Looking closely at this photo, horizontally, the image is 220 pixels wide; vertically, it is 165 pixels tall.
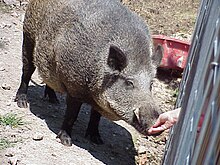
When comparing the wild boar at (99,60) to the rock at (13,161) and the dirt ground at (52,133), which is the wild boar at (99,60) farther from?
the rock at (13,161)

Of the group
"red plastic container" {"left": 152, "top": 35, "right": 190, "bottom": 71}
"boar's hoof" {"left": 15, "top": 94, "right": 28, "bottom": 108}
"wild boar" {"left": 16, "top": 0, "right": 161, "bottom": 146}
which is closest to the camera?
"wild boar" {"left": 16, "top": 0, "right": 161, "bottom": 146}

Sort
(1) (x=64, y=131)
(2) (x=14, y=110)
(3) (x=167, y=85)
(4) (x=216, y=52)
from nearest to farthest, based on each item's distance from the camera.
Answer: (4) (x=216, y=52) → (1) (x=64, y=131) → (2) (x=14, y=110) → (3) (x=167, y=85)

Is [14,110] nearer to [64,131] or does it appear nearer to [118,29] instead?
[64,131]

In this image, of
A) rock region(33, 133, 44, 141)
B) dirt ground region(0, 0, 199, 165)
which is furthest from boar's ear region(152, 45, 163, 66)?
rock region(33, 133, 44, 141)

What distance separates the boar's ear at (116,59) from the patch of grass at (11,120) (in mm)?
1028

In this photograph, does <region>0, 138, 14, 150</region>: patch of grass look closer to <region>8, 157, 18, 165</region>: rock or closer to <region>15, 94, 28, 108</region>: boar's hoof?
<region>8, 157, 18, 165</region>: rock

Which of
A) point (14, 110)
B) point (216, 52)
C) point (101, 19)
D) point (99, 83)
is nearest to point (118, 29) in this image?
point (101, 19)

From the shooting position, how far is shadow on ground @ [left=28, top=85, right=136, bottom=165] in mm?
4746

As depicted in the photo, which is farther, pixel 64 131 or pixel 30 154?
pixel 64 131

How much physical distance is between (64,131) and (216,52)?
3.51 meters

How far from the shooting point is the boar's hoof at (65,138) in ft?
15.4

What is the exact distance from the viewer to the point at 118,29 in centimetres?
451

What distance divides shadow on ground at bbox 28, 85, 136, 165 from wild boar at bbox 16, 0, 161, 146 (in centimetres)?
14

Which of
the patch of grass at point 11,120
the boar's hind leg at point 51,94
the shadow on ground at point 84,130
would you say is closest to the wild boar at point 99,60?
the shadow on ground at point 84,130
